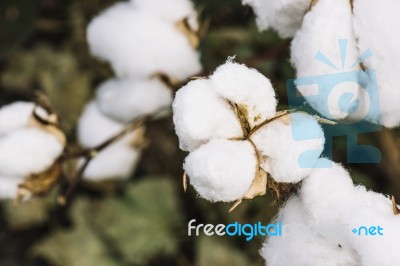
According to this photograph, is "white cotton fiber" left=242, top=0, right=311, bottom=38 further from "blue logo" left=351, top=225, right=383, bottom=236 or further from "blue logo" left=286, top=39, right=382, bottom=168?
"blue logo" left=351, top=225, right=383, bottom=236

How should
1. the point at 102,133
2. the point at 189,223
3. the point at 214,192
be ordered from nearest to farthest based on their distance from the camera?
the point at 214,192
the point at 102,133
the point at 189,223

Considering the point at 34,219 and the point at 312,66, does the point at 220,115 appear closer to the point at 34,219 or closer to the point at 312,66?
the point at 312,66

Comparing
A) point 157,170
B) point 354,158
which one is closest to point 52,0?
point 157,170

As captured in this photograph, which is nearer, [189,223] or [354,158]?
[354,158]

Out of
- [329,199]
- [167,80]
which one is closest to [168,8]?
[167,80]

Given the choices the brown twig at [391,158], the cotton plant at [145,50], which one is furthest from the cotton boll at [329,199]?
the brown twig at [391,158]

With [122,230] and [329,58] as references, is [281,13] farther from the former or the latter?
[122,230]
